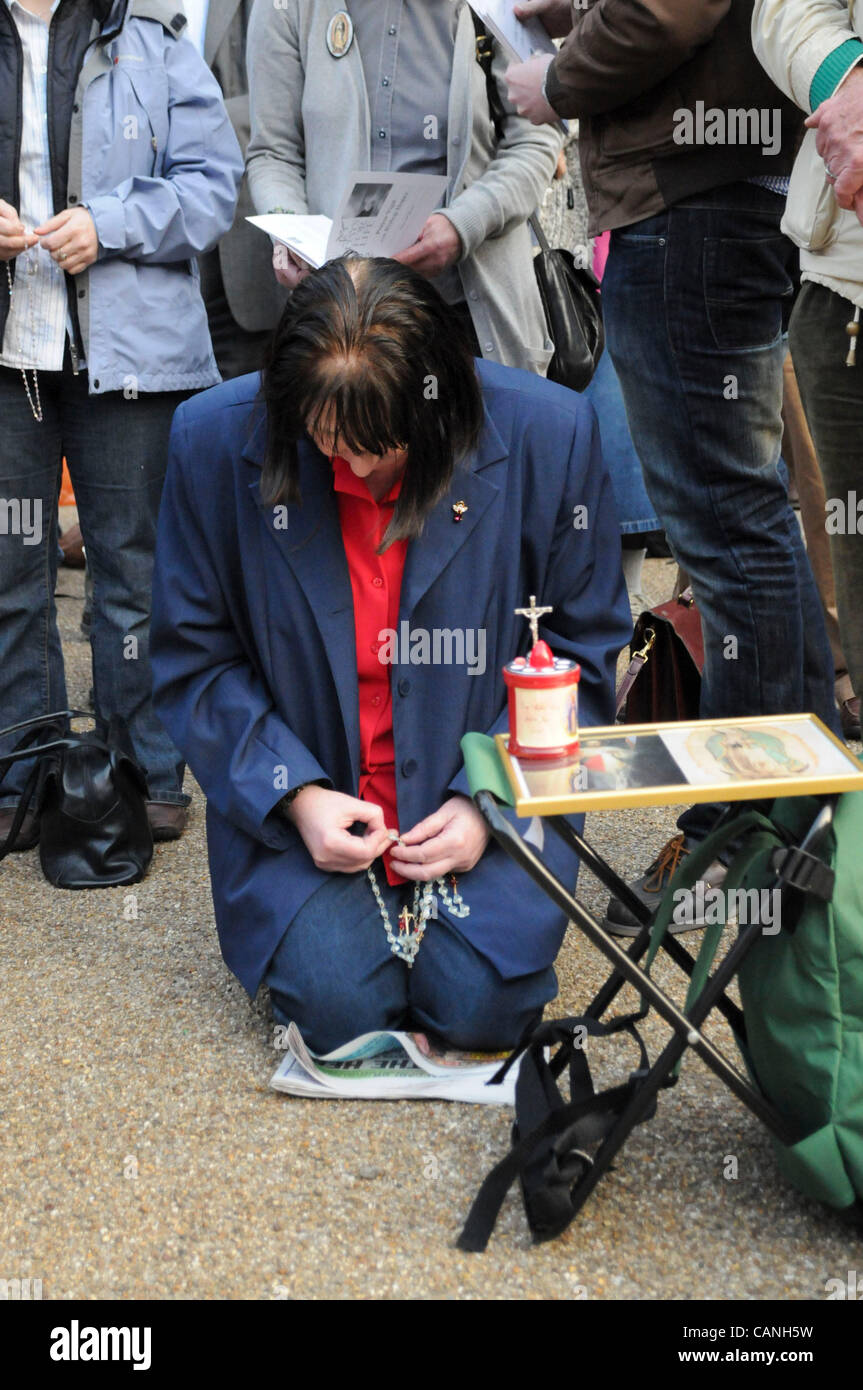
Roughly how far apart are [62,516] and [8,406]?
4050 mm

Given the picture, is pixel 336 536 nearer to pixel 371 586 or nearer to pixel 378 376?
pixel 371 586

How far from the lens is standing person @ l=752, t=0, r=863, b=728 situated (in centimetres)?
223

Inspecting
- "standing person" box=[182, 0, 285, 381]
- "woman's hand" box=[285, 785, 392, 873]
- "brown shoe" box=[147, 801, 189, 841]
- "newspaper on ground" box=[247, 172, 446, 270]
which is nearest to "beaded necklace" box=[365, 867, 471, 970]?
"woman's hand" box=[285, 785, 392, 873]

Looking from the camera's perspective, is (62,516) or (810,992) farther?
(62,516)

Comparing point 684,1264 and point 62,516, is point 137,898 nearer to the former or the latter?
point 684,1264

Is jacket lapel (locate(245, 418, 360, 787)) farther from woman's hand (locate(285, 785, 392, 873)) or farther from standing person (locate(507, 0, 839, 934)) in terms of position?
standing person (locate(507, 0, 839, 934))

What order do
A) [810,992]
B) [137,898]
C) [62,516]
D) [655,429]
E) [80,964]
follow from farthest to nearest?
[62,516], [137,898], [80,964], [655,429], [810,992]

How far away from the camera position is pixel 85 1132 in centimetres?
245

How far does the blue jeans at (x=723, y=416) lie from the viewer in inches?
107

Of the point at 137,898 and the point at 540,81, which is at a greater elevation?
the point at 540,81

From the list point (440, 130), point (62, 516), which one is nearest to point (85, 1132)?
point (440, 130)

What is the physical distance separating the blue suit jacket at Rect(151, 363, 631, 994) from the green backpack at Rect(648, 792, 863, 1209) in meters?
0.56

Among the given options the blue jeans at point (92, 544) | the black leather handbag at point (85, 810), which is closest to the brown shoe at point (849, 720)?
the blue jeans at point (92, 544)

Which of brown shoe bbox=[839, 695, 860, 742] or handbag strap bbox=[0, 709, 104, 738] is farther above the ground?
handbag strap bbox=[0, 709, 104, 738]
